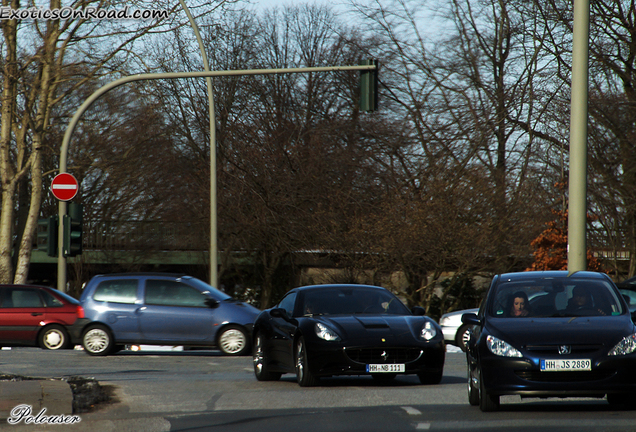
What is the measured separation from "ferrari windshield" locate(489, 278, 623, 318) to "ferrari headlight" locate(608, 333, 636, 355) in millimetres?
685

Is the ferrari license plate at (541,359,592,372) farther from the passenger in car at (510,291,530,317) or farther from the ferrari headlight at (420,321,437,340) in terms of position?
the ferrari headlight at (420,321,437,340)

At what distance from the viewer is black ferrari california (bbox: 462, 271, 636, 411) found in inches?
347

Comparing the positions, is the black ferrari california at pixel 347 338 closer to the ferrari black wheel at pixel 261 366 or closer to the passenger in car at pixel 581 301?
the ferrari black wheel at pixel 261 366

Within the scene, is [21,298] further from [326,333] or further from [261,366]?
[326,333]

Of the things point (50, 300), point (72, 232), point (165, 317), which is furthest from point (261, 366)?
point (50, 300)

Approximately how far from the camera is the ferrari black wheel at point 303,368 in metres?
12.1

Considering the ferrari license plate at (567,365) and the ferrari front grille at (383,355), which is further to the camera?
the ferrari front grille at (383,355)

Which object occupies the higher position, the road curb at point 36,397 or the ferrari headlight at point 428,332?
the ferrari headlight at point 428,332

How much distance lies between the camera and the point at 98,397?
10.4 m

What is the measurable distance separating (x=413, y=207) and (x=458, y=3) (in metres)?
11.5

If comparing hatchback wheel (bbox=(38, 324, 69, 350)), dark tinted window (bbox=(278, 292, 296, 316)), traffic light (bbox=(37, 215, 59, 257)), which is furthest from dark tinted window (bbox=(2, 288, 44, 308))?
dark tinted window (bbox=(278, 292, 296, 316))

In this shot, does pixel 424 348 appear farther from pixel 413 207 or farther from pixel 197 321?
pixel 413 207

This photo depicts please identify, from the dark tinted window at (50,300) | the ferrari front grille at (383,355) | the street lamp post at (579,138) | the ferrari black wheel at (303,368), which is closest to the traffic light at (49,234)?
the dark tinted window at (50,300)

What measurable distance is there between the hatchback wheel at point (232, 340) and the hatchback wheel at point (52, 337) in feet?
13.5
